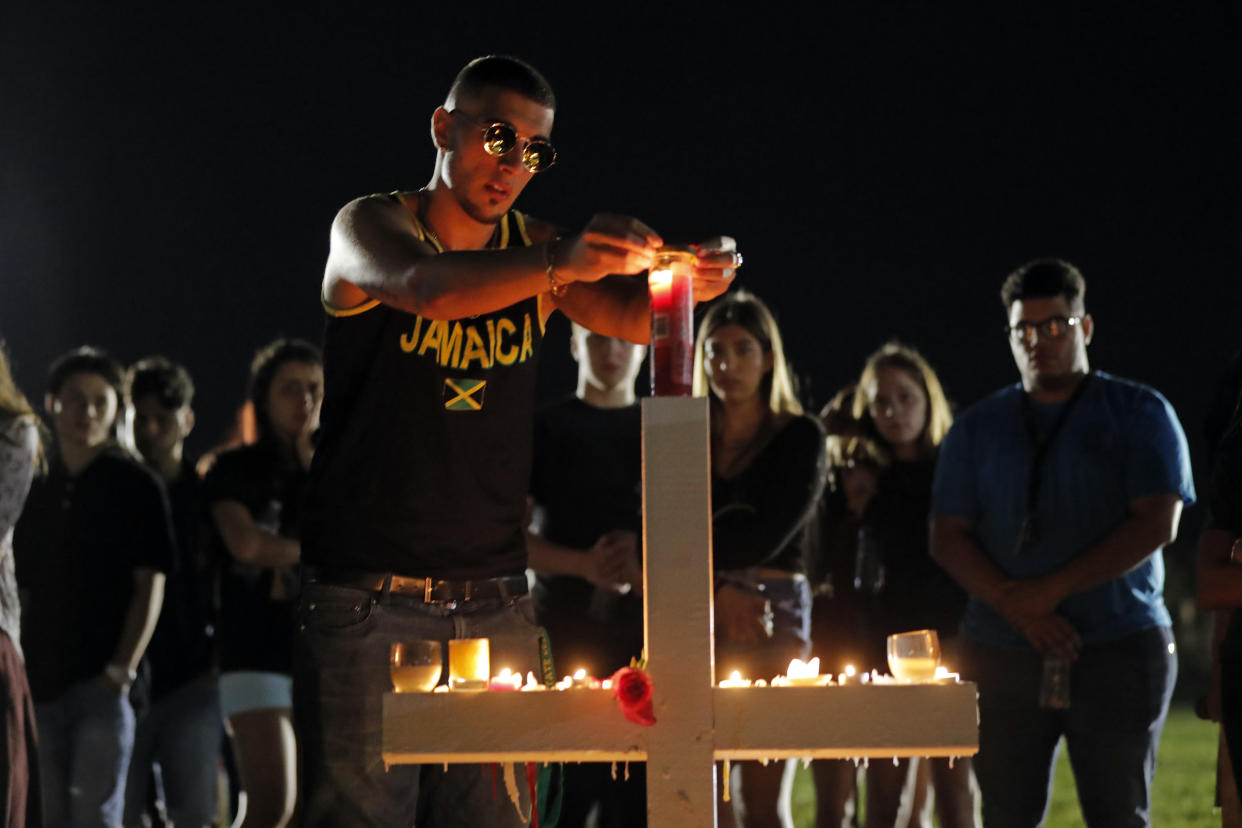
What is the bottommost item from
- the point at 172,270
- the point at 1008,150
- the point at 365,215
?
the point at 365,215

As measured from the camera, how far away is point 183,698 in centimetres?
590

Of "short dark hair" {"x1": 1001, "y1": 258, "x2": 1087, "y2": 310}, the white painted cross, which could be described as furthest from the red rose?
"short dark hair" {"x1": 1001, "y1": 258, "x2": 1087, "y2": 310}

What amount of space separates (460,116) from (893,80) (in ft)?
37.0

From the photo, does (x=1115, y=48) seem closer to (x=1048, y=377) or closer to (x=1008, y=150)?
(x=1008, y=150)

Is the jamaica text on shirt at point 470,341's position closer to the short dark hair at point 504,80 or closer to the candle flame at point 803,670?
the short dark hair at point 504,80

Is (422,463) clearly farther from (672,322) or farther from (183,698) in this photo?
(183,698)

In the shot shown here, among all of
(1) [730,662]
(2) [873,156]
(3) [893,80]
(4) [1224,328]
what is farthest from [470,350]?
(4) [1224,328]

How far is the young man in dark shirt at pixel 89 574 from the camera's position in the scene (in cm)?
542

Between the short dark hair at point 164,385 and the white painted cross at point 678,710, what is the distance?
4.66 metres

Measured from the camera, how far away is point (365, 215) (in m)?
2.55

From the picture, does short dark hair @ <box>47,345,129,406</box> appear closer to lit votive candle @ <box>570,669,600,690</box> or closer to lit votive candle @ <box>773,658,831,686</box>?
lit votive candle @ <box>570,669,600,690</box>

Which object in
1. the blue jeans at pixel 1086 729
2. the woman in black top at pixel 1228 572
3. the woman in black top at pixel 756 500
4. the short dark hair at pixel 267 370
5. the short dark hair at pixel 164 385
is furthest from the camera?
the short dark hair at pixel 164 385

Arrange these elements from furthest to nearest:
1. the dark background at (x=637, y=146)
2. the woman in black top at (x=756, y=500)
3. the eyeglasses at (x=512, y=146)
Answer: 1. the dark background at (x=637, y=146)
2. the woman in black top at (x=756, y=500)
3. the eyeglasses at (x=512, y=146)

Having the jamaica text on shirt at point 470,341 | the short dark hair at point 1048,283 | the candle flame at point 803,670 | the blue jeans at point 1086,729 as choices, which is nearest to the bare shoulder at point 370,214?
the jamaica text on shirt at point 470,341
